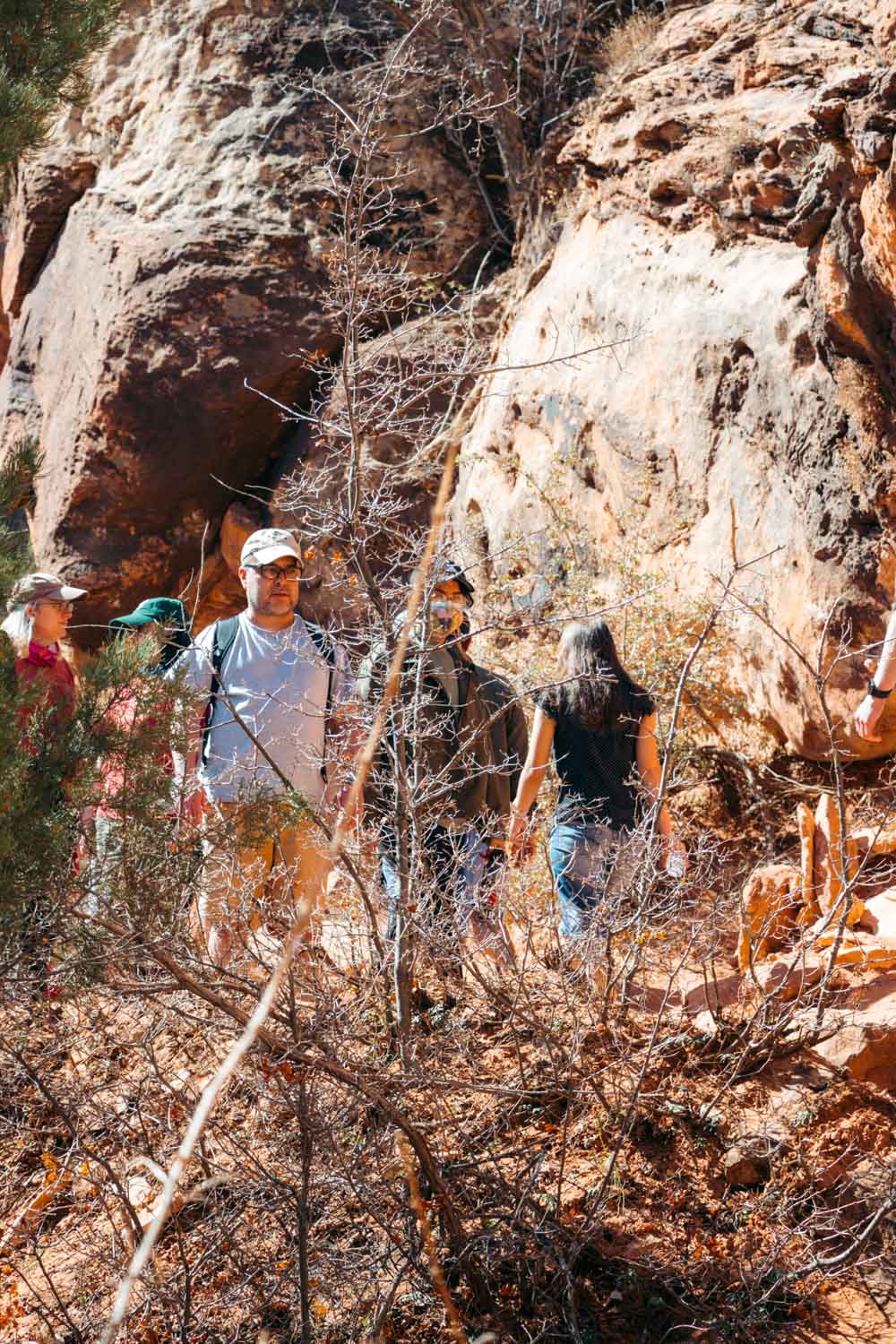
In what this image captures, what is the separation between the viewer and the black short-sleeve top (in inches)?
166

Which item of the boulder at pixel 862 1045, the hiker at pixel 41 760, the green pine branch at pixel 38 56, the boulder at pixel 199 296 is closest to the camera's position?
the hiker at pixel 41 760

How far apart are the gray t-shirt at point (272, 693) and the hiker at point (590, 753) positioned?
745 millimetres

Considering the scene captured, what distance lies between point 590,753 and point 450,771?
0.56 m

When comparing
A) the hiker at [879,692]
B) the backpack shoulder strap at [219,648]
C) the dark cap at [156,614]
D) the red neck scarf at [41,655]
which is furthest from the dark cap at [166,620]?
the hiker at [879,692]

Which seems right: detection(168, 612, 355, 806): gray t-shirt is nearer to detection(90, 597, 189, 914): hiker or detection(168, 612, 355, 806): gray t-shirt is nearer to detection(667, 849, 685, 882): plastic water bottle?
detection(90, 597, 189, 914): hiker

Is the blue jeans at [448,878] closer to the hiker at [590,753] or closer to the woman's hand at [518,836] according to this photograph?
the woman's hand at [518,836]

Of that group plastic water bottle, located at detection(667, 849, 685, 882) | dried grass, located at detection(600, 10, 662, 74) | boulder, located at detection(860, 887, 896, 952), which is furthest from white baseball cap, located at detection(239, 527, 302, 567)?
dried grass, located at detection(600, 10, 662, 74)

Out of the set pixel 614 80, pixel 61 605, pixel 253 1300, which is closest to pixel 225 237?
pixel 614 80

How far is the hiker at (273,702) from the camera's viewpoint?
12.2ft

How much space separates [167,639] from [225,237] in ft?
22.1

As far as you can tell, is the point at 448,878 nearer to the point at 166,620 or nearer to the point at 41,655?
the point at 166,620

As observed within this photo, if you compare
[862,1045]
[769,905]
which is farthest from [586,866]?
[862,1045]

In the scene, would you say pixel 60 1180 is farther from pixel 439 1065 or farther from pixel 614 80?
pixel 614 80

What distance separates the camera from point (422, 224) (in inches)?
364
